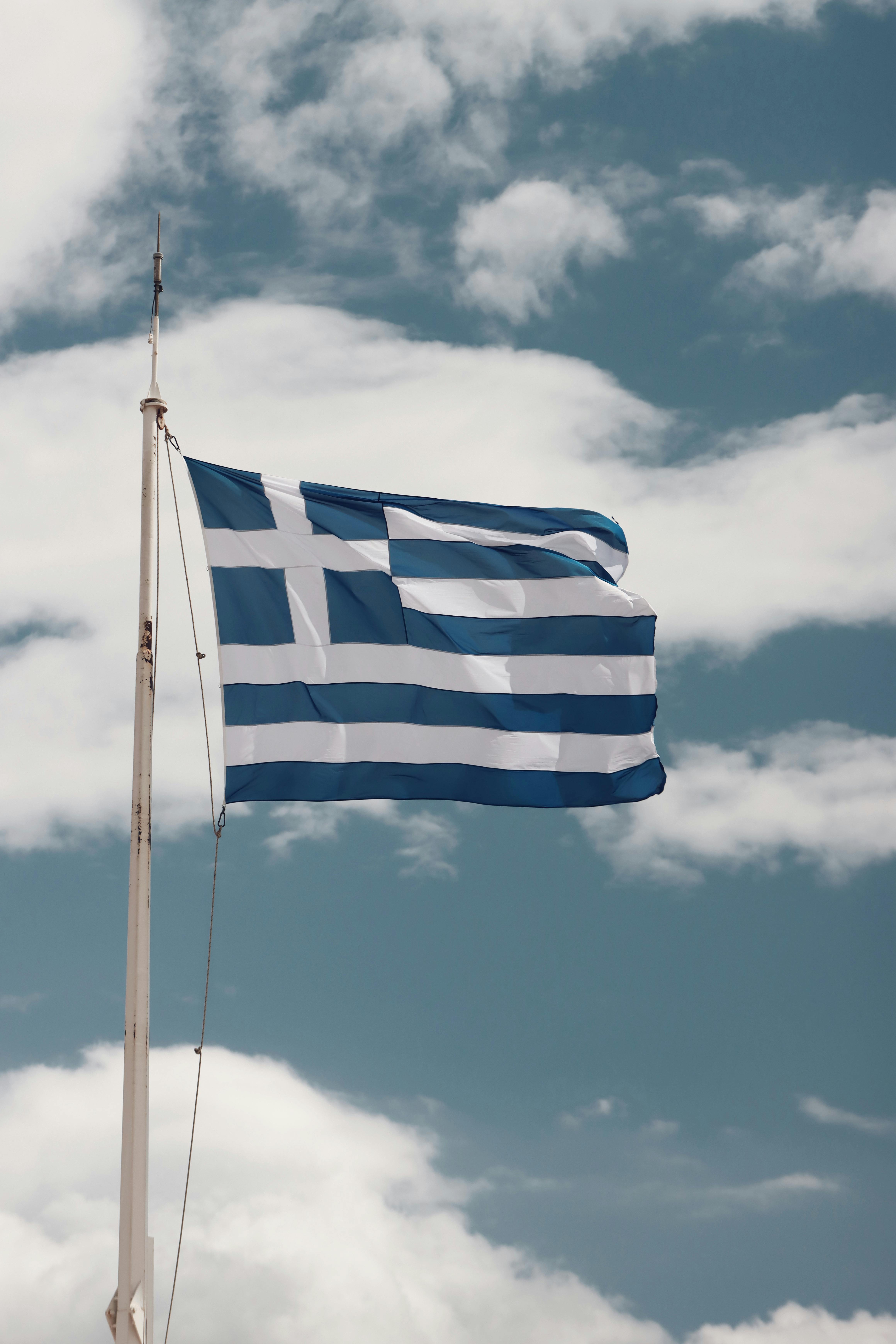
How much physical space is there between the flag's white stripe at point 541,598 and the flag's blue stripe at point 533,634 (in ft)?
0.30

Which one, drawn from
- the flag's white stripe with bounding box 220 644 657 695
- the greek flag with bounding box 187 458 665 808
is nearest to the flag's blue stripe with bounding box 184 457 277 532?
the greek flag with bounding box 187 458 665 808

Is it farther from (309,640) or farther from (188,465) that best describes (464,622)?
(188,465)

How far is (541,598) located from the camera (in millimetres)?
23328

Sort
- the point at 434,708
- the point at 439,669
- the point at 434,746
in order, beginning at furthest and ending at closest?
the point at 439,669
the point at 434,708
the point at 434,746

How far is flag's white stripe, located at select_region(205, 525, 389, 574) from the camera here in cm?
2083

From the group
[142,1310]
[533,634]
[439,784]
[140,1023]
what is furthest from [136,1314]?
[533,634]

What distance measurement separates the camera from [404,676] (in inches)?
859

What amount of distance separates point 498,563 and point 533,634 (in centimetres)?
136

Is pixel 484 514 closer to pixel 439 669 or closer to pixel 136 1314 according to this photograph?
pixel 439 669

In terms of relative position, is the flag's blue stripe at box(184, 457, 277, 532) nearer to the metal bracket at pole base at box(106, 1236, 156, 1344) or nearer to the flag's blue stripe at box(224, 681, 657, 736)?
the flag's blue stripe at box(224, 681, 657, 736)

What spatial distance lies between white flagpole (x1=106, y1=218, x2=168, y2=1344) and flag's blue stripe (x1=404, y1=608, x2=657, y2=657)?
16.2ft

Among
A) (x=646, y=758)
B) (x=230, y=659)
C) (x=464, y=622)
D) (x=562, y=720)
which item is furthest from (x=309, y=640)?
(x=646, y=758)

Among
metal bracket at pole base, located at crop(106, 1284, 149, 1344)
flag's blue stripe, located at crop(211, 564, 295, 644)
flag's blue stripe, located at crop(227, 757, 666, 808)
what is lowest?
metal bracket at pole base, located at crop(106, 1284, 149, 1344)

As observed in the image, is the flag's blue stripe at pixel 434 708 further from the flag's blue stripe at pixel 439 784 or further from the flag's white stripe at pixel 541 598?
the flag's white stripe at pixel 541 598
